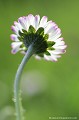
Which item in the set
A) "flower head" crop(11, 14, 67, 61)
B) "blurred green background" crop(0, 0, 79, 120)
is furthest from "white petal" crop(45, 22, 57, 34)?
"blurred green background" crop(0, 0, 79, 120)

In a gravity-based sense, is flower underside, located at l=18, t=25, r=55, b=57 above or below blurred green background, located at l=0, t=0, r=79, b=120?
below

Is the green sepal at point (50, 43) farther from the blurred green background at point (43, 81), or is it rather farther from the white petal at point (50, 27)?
the blurred green background at point (43, 81)

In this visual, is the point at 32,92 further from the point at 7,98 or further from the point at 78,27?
the point at 78,27

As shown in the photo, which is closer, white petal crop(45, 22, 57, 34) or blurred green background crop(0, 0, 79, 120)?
white petal crop(45, 22, 57, 34)

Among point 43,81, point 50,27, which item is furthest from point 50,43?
point 43,81

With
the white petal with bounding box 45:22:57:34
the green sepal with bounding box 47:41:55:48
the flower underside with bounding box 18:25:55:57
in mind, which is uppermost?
the flower underside with bounding box 18:25:55:57

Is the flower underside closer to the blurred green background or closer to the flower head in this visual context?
the flower head

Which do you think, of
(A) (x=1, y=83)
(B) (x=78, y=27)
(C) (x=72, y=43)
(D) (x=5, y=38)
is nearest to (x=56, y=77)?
(A) (x=1, y=83)

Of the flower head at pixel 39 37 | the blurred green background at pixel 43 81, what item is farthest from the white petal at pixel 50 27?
the blurred green background at pixel 43 81

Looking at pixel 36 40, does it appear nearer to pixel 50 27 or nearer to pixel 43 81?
pixel 50 27
